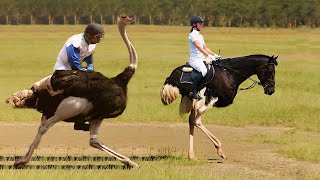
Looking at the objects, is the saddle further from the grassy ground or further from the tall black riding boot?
the grassy ground

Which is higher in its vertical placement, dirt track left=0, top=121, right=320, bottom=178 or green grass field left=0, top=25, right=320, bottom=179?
dirt track left=0, top=121, right=320, bottom=178

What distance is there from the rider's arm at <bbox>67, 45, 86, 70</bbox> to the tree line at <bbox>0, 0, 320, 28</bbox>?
135235 millimetres

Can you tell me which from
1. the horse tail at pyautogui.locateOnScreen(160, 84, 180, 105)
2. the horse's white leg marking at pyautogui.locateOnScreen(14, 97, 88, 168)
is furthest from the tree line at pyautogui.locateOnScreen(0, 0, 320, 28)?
the horse's white leg marking at pyautogui.locateOnScreen(14, 97, 88, 168)

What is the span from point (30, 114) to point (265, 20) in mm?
130748

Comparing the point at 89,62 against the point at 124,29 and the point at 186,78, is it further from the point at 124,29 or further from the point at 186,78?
the point at 186,78

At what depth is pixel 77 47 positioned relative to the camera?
1226 centimetres

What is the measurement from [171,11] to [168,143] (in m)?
152

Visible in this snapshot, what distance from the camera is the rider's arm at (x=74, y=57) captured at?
12242 millimetres

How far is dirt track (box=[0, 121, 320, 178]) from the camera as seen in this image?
14109mm

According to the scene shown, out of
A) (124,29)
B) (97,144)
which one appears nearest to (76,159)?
(97,144)

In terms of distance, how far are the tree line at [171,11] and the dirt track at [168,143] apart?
128 meters

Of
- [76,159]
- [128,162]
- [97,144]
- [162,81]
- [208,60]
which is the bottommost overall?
[162,81]

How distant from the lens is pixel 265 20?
14950cm

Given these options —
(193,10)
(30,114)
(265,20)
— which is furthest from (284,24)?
(30,114)
